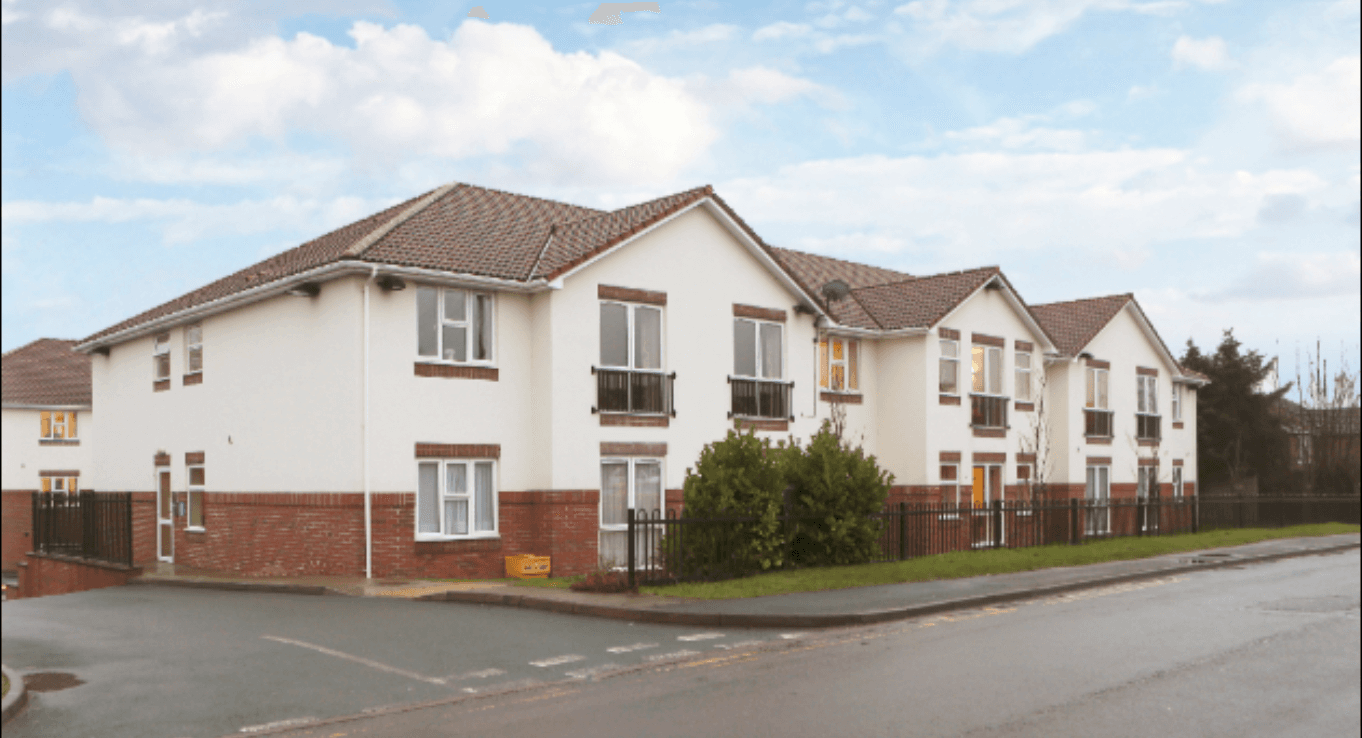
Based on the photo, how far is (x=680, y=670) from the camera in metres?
11.0

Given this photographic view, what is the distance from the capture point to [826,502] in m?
19.8

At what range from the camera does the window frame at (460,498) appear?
67.6 ft

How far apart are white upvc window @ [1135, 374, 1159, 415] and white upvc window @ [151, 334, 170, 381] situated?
99.6ft

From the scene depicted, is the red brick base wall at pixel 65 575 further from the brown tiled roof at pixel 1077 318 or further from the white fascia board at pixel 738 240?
the brown tiled roof at pixel 1077 318

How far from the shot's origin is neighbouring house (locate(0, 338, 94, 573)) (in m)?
44.8

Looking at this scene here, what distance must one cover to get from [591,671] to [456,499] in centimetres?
1075

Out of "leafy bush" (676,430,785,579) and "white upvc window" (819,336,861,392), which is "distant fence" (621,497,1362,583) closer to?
"leafy bush" (676,430,785,579)

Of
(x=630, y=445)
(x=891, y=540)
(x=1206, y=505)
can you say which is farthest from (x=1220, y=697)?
(x=1206, y=505)

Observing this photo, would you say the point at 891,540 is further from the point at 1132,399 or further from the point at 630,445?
the point at 1132,399

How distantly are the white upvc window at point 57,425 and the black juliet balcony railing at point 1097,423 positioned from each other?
38.8 metres

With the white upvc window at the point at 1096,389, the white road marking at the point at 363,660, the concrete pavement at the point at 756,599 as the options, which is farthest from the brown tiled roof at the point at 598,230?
the white upvc window at the point at 1096,389

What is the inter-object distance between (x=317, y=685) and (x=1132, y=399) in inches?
1341

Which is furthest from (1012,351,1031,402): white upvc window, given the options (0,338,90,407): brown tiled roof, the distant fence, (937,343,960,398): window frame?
(0,338,90,407): brown tiled roof

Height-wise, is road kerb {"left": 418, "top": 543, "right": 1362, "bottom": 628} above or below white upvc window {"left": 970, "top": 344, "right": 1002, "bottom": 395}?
below
